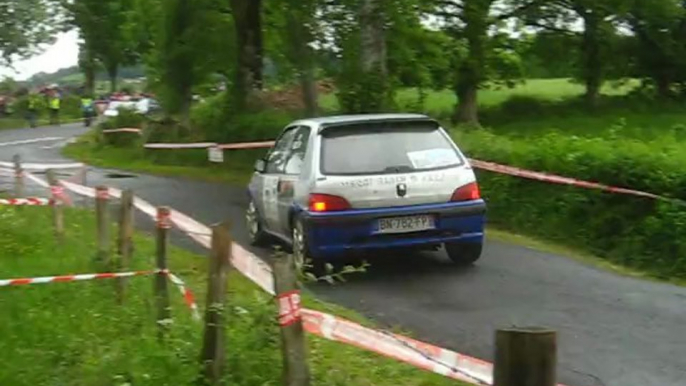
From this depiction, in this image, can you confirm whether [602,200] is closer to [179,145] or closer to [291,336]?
[291,336]

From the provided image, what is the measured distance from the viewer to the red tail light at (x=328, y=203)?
35.4ft

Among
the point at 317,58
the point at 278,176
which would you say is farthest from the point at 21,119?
the point at 278,176

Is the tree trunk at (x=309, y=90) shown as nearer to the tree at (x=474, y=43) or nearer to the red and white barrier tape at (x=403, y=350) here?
the tree at (x=474, y=43)

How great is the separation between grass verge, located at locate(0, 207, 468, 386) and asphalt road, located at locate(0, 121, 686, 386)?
0.80 meters

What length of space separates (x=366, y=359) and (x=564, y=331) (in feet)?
6.53

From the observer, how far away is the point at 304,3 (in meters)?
24.3

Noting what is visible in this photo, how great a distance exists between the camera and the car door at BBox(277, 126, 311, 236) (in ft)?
38.0

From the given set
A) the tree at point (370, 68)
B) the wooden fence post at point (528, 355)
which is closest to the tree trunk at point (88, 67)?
the tree at point (370, 68)

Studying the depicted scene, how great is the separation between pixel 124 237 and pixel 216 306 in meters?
2.92

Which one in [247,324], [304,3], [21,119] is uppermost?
[304,3]

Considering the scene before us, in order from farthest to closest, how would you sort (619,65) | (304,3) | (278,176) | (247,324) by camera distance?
(619,65), (304,3), (278,176), (247,324)

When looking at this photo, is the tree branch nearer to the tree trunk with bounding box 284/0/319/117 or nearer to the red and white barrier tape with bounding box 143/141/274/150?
the tree trunk with bounding box 284/0/319/117

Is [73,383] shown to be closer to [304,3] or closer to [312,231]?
[312,231]

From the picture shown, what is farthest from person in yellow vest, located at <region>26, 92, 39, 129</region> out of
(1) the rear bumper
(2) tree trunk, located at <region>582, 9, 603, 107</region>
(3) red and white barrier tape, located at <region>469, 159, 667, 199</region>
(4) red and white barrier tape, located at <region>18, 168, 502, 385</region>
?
(4) red and white barrier tape, located at <region>18, 168, 502, 385</region>
